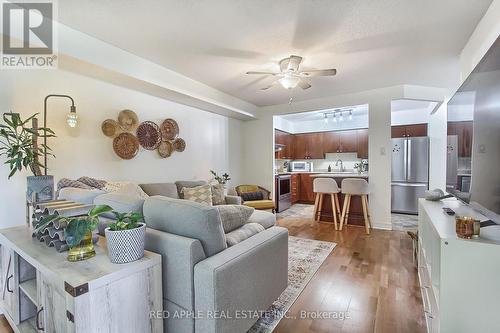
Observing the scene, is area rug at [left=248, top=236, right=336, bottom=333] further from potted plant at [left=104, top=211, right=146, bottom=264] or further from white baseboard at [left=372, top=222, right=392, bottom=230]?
white baseboard at [left=372, top=222, right=392, bottom=230]

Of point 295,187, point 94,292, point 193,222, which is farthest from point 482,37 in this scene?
point 295,187

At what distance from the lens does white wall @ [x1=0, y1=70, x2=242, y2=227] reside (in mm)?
2264

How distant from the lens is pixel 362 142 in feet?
20.2

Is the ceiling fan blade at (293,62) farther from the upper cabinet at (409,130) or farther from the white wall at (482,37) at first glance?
the upper cabinet at (409,130)

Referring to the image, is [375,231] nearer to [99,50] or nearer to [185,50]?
[185,50]

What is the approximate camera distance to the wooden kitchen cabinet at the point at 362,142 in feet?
20.0

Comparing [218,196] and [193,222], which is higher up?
[193,222]

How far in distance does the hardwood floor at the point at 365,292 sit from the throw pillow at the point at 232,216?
792mm

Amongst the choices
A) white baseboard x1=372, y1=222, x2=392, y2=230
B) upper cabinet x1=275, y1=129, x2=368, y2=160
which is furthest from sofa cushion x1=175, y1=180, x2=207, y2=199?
white baseboard x1=372, y1=222, x2=392, y2=230

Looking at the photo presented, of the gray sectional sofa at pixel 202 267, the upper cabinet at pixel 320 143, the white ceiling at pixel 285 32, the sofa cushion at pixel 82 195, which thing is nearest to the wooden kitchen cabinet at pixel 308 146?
the upper cabinet at pixel 320 143

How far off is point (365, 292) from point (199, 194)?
→ 2490mm

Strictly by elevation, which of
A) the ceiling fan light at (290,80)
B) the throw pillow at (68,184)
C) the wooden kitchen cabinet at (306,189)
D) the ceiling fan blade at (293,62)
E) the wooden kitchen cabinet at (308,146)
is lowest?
the wooden kitchen cabinet at (306,189)

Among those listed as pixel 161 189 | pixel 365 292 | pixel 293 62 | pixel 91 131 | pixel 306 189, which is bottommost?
pixel 365 292

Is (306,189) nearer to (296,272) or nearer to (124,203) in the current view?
(296,272)
